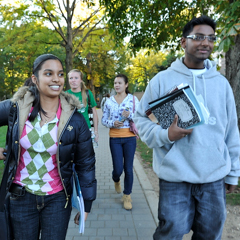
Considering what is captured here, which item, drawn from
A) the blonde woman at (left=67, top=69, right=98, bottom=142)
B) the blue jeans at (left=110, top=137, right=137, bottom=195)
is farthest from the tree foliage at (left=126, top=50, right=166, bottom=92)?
the blue jeans at (left=110, top=137, right=137, bottom=195)

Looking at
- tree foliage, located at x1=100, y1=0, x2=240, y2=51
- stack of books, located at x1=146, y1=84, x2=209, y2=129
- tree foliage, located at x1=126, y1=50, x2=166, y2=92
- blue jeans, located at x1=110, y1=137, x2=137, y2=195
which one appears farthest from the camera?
tree foliage, located at x1=126, y1=50, x2=166, y2=92

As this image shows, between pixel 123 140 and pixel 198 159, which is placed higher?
pixel 198 159

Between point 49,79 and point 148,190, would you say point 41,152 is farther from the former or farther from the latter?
point 148,190

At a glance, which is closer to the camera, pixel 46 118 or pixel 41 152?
pixel 41 152

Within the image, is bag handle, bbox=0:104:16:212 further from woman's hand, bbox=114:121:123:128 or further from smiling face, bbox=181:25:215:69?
woman's hand, bbox=114:121:123:128

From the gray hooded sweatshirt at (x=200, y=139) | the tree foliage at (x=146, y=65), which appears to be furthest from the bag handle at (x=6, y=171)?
the tree foliage at (x=146, y=65)

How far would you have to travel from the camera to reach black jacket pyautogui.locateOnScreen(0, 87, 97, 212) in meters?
1.92

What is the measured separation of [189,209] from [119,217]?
189 centimetres

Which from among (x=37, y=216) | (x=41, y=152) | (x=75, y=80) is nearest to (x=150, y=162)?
(x=75, y=80)

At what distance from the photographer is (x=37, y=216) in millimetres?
2035

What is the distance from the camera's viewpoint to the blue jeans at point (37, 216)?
6.49ft

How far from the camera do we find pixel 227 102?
2.12 metres

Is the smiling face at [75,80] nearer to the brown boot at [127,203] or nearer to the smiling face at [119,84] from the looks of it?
the smiling face at [119,84]

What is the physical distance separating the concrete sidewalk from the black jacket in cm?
138
